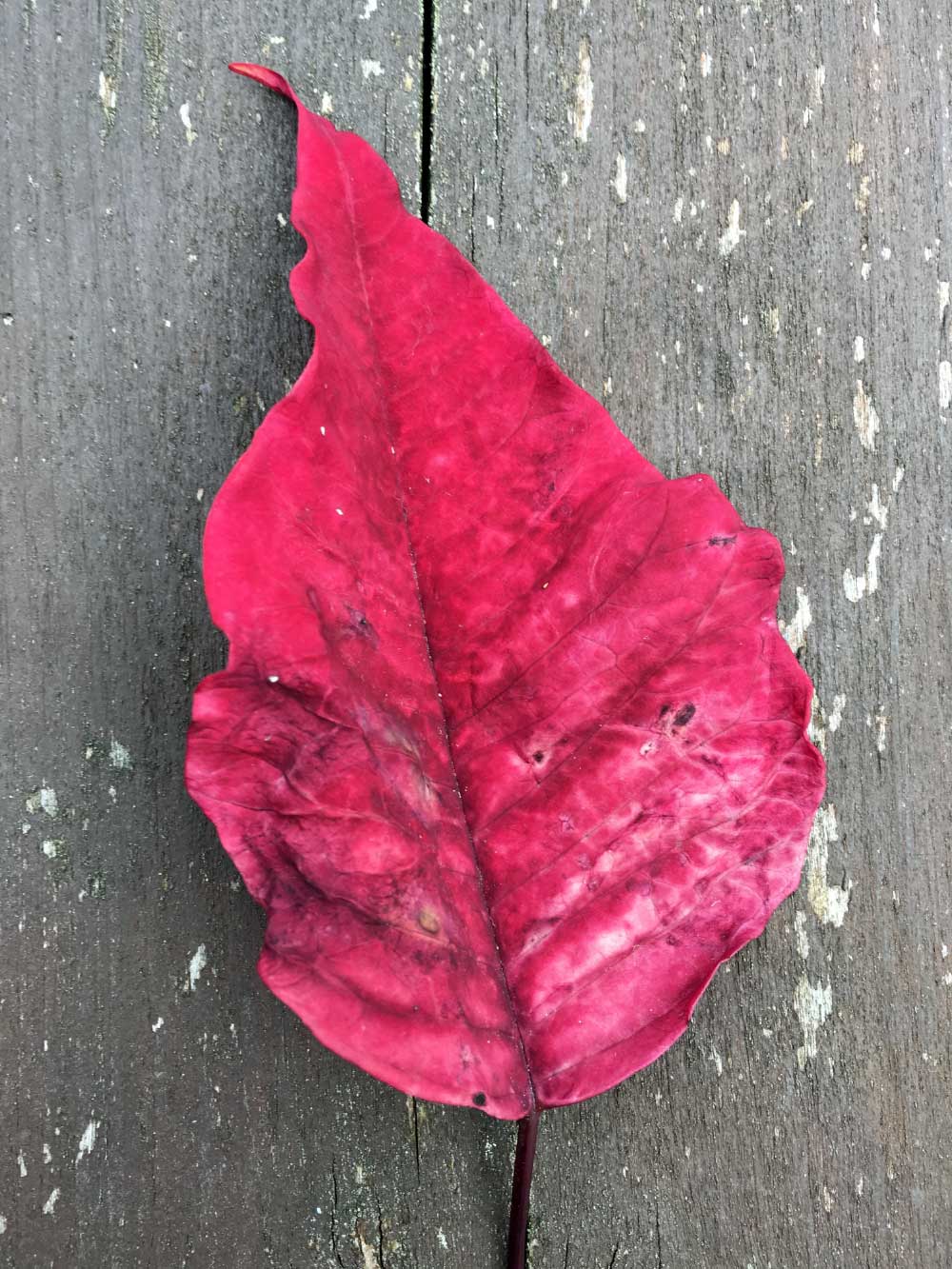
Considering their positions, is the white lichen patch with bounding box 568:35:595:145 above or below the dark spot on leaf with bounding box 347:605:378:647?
above

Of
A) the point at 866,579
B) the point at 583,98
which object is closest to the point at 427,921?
the point at 866,579

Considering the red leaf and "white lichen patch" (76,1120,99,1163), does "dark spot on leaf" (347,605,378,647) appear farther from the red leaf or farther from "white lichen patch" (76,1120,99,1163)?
"white lichen patch" (76,1120,99,1163)

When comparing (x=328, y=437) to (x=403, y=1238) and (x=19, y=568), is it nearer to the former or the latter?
(x=19, y=568)

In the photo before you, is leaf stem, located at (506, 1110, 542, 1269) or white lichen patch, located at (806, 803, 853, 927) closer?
leaf stem, located at (506, 1110, 542, 1269)

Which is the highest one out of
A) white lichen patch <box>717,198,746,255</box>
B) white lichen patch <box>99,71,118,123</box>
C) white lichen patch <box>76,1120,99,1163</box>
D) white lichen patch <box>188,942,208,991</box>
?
white lichen patch <box>99,71,118,123</box>

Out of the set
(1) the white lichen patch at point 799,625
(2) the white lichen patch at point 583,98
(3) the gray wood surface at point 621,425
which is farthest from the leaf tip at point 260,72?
(1) the white lichen patch at point 799,625

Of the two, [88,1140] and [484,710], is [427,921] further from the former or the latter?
[88,1140]

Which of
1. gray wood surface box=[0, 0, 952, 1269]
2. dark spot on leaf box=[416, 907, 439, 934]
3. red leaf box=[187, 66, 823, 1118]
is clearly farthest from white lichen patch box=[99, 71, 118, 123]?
dark spot on leaf box=[416, 907, 439, 934]

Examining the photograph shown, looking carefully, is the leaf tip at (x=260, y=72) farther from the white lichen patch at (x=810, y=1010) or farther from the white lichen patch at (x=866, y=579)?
the white lichen patch at (x=810, y=1010)
